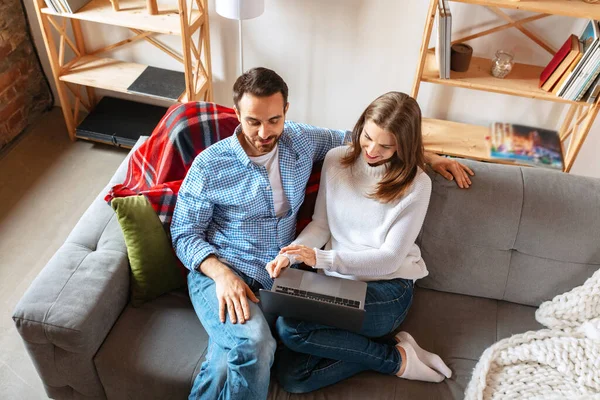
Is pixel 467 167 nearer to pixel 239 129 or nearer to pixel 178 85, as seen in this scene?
pixel 239 129

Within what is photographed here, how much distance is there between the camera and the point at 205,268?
1615 millimetres

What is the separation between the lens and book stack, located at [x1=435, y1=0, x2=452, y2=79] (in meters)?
2.19

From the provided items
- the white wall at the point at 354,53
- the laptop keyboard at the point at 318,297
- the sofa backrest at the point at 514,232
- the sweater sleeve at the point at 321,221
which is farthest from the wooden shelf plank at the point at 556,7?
the laptop keyboard at the point at 318,297

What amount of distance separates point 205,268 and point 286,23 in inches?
57.3

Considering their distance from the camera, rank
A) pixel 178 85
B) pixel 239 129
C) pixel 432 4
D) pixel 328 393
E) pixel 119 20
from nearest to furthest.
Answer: pixel 328 393, pixel 239 129, pixel 432 4, pixel 119 20, pixel 178 85

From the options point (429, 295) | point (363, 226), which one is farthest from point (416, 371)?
point (363, 226)

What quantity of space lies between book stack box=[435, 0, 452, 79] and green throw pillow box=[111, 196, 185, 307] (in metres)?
1.36

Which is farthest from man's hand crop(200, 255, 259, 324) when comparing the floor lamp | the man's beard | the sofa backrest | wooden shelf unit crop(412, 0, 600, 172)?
wooden shelf unit crop(412, 0, 600, 172)

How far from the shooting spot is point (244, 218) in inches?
66.3

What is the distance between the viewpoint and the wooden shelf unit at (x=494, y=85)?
1.99 metres

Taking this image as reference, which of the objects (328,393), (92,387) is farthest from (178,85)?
(328,393)

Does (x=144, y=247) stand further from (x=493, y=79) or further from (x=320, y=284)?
(x=493, y=79)

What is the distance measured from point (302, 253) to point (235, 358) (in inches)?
13.8

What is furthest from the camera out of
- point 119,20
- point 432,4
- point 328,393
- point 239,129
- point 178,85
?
point 178,85
